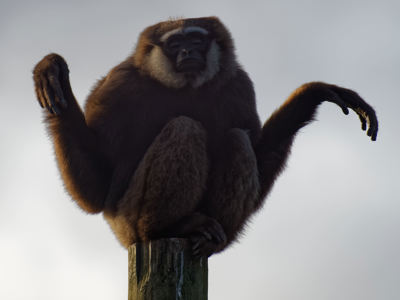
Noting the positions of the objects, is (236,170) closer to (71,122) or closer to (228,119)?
(228,119)

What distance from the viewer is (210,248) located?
5473 mm

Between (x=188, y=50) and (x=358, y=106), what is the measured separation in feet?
7.12

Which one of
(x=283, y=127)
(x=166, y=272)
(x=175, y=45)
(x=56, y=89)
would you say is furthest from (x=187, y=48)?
(x=166, y=272)

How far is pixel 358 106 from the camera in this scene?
6438 mm

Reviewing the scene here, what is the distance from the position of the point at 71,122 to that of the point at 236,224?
2169mm

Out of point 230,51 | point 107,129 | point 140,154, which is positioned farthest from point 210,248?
point 230,51

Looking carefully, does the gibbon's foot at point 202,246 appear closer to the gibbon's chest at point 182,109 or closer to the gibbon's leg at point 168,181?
the gibbon's leg at point 168,181

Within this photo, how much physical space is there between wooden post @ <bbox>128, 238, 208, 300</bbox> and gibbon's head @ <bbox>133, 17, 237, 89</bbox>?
2434 millimetres

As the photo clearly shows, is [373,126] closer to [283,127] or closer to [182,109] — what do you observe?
[283,127]

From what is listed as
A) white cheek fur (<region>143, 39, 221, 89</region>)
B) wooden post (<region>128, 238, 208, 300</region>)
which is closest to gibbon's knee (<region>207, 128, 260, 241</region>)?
wooden post (<region>128, 238, 208, 300</region>)

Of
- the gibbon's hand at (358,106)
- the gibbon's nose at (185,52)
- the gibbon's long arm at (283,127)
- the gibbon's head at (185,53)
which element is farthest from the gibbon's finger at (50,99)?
the gibbon's hand at (358,106)

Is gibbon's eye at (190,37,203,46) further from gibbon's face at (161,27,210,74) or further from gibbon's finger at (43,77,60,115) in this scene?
gibbon's finger at (43,77,60,115)

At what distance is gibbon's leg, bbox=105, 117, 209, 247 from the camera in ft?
18.8

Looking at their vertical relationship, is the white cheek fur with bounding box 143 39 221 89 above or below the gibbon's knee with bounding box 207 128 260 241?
above
